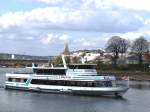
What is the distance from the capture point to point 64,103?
7900 cm

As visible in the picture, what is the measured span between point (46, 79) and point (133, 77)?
9434cm

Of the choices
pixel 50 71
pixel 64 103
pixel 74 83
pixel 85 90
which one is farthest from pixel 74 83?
pixel 64 103

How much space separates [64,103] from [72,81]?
46.6ft

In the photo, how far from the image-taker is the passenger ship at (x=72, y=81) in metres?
90.9

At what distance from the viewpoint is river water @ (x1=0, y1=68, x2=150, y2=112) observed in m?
71.6

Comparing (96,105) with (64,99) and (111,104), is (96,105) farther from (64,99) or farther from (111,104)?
(64,99)

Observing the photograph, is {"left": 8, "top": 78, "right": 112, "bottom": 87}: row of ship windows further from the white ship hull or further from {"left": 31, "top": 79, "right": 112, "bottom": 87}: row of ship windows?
the white ship hull

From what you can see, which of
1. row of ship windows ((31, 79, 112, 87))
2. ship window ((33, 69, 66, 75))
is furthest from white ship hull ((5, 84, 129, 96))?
ship window ((33, 69, 66, 75))

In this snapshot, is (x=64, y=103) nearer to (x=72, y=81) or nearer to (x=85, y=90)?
(x=85, y=90)

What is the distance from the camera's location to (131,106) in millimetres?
78312

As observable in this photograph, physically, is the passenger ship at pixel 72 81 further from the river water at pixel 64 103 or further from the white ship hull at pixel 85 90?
the river water at pixel 64 103

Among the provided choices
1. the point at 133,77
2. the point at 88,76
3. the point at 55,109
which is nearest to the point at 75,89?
the point at 88,76

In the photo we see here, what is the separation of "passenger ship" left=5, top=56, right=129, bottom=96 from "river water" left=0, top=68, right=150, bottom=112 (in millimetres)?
2196

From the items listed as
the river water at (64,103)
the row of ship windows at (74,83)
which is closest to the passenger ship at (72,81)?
the row of ship windows at (74,83)
